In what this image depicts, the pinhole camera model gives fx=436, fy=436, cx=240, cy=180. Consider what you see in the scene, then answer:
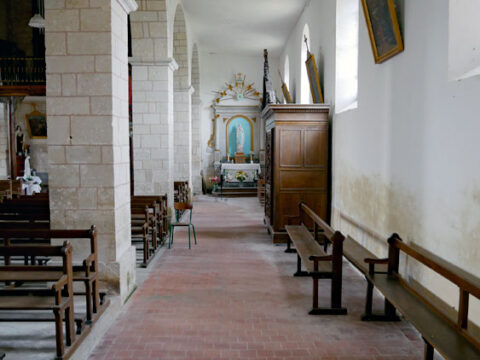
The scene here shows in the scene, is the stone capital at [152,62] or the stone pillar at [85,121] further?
the stone capital at [152,62]

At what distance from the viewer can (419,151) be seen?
4.36 m

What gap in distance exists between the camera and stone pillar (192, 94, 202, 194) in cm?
1684

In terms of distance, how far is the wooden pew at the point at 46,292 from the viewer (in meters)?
3.19

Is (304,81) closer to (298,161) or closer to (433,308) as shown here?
(298,161)

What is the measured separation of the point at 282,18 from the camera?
12.4m

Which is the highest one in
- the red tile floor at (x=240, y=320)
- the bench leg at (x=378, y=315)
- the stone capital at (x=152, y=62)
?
the stone capital at (x=152, y=62)

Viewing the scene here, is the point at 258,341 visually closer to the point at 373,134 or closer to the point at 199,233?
the point at 373,134

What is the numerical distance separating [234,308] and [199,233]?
4.33 meters

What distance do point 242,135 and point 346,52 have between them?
34.3 feet

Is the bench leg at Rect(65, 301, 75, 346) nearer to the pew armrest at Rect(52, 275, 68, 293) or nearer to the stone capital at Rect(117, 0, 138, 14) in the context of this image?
the pew armrest at Rect(52, 275, 68, 293)

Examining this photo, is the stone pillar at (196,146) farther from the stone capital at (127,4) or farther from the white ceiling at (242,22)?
the stone capital at (127,4)

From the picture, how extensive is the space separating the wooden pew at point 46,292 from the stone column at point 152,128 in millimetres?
5470

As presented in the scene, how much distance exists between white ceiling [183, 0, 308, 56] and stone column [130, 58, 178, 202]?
3.35m

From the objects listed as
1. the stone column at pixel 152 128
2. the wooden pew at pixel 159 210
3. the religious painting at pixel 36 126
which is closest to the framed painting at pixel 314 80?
the stone column at pixel 152 128
